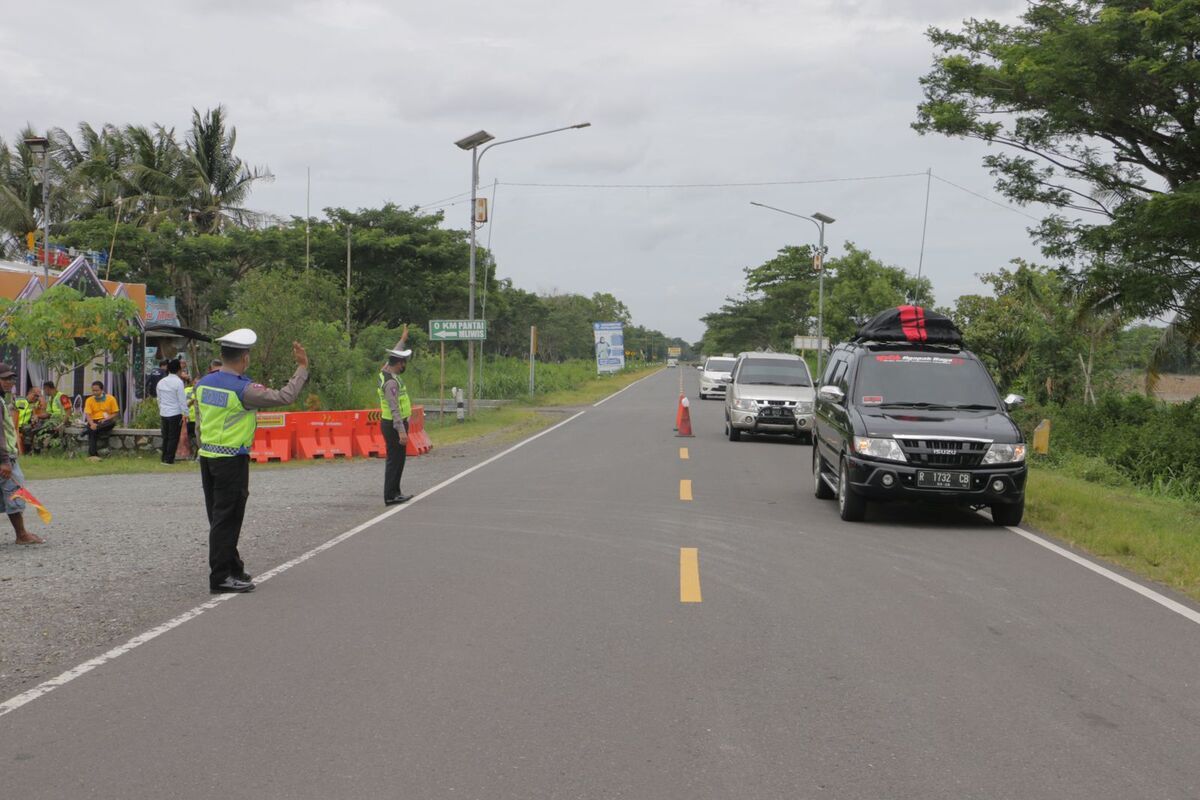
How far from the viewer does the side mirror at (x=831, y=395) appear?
12000mm

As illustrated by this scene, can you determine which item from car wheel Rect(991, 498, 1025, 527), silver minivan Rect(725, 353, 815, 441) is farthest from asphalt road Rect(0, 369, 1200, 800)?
silver minivan Rect(725, 353, 815, 441)

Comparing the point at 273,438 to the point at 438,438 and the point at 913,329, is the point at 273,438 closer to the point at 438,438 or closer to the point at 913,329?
the point at 438,438

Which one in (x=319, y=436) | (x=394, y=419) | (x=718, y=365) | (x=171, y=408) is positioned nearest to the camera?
(x=394, y=419)

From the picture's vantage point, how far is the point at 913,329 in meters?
12.6

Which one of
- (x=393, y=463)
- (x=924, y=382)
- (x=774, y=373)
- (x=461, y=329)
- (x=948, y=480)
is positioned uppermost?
(x=461, y=329)

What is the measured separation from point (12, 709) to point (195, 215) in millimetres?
45804

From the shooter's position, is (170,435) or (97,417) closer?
(170,435)

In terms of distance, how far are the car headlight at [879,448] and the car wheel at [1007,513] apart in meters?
1.18

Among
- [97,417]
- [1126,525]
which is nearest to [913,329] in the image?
[1126,525]

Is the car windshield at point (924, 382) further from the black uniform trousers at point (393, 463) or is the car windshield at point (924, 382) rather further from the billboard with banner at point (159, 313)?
the billboard with banner at point (159, 313)

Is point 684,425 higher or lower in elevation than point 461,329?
lower

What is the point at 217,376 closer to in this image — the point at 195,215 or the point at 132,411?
the point at 132,411

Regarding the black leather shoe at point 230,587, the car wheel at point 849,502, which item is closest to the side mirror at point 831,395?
the car wheel at point 849,502

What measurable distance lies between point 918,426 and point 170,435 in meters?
12.2
